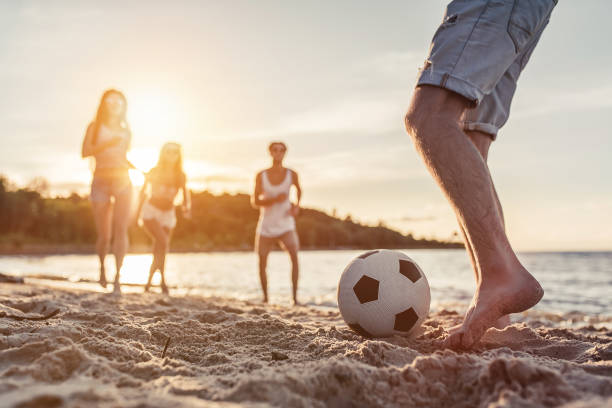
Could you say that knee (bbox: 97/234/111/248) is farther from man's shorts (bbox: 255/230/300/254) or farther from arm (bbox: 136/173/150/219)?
man's shorts (bbox: 255/230/300/254)

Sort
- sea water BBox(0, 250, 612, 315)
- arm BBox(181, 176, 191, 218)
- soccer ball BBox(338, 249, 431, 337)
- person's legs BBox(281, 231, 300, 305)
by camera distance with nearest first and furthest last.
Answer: soccer ball BBox(338, 249, 431, 337), person's legs BBox(281, 231, 300, 305), arm BBox(181, 176, 191, 218), sea water BBox(0, 250, 612, 315)

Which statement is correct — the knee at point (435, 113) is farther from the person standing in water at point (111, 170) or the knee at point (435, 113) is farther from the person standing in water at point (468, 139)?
the person standing in water at point (111, 170)

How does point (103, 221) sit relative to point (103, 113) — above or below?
below

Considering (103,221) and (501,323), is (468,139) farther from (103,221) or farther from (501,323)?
(103,221)

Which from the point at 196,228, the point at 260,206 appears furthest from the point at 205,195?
the point at 260,206

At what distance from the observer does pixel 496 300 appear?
2191 mm

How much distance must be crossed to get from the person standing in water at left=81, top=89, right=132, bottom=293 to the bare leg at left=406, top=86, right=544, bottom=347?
477 centimetres

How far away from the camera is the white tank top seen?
7301 millimetres

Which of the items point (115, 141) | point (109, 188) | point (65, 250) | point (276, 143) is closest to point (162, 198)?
point (109, 188)

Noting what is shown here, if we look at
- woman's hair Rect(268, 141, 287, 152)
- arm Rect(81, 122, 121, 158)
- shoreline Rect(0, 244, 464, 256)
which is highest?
woman's hair Rect(268, 141, 287, 152)

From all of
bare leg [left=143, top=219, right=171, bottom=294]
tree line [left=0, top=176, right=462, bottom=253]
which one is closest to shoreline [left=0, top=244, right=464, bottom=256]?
tree line [left=0, top=176, right=462, bottom=253]

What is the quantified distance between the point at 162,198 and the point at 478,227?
20.2ft

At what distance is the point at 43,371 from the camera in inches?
66.0

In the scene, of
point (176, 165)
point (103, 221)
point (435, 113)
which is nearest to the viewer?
point (435, 113)
